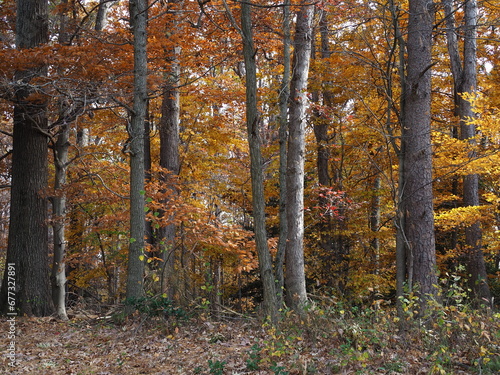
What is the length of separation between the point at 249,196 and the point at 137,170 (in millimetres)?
7792

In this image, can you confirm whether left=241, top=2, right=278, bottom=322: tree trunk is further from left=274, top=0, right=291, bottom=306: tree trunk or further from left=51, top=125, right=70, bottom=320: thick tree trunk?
left=51, top=125, right=70, bottom=320: thick tree trunk

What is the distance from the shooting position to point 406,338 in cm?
521

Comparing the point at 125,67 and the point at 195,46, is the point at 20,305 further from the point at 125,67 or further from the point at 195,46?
the point at 195,46

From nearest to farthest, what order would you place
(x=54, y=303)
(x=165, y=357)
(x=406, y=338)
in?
1. (x=406, y=338)
2. (x=165, y=357)
3. (x=54, y=303)

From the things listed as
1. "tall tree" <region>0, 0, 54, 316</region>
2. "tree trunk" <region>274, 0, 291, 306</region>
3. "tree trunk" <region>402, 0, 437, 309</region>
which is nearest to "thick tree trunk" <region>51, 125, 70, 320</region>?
"tall tree" <region>0, 0, 54, 316</region>

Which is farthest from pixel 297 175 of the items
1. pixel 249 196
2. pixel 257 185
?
pixel 249 196

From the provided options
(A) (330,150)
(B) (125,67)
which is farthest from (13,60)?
(A) (330,150)

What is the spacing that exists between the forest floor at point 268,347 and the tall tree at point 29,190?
185 centimetres

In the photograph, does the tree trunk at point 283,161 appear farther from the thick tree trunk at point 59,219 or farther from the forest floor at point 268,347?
the thick tree trunk at point 59,219

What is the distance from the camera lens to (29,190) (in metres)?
9.20

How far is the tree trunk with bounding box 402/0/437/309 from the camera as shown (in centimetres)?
691

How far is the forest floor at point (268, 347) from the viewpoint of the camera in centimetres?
459

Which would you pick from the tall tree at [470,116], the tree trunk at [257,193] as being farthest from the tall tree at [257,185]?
the tall tree at [470,116]

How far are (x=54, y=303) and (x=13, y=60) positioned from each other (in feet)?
16.6
